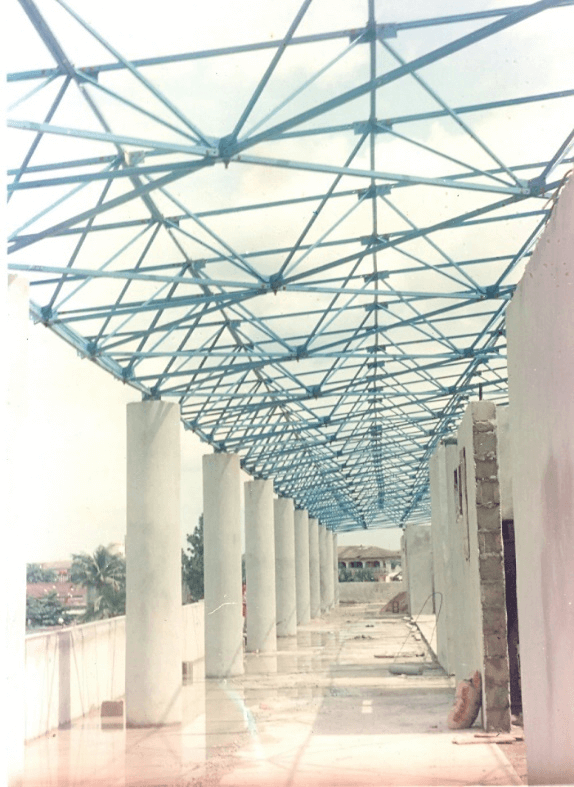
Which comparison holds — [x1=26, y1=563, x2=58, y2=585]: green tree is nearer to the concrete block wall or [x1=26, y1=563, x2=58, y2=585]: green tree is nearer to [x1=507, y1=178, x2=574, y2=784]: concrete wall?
the concrete block wall

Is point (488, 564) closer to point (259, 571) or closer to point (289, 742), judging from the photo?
point (289, 742)

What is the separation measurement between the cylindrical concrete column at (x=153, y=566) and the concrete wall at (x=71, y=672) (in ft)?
4.20

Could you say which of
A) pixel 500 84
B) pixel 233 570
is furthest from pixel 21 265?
pixel 233 570

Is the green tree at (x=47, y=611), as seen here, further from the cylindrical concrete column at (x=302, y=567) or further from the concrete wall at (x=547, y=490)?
the concrete wall at (x=547, y=490)

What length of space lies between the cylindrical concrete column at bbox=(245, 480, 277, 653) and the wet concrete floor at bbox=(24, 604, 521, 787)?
5.73 meters

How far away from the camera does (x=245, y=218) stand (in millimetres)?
14008

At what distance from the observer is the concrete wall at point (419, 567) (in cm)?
Answer: 4381

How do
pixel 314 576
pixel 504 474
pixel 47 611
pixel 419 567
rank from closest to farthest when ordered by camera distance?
pixel 504 474 < pixel 419 567 < pixel 314 576 < pixel 47 611

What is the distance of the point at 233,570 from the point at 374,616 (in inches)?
1079

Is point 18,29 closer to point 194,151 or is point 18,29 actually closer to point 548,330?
point 194,151

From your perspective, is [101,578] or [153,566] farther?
[101,578]

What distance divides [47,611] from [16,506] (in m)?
57.7

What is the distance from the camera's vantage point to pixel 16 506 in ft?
26.1

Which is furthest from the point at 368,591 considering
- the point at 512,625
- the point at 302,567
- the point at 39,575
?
the point at 512,625
